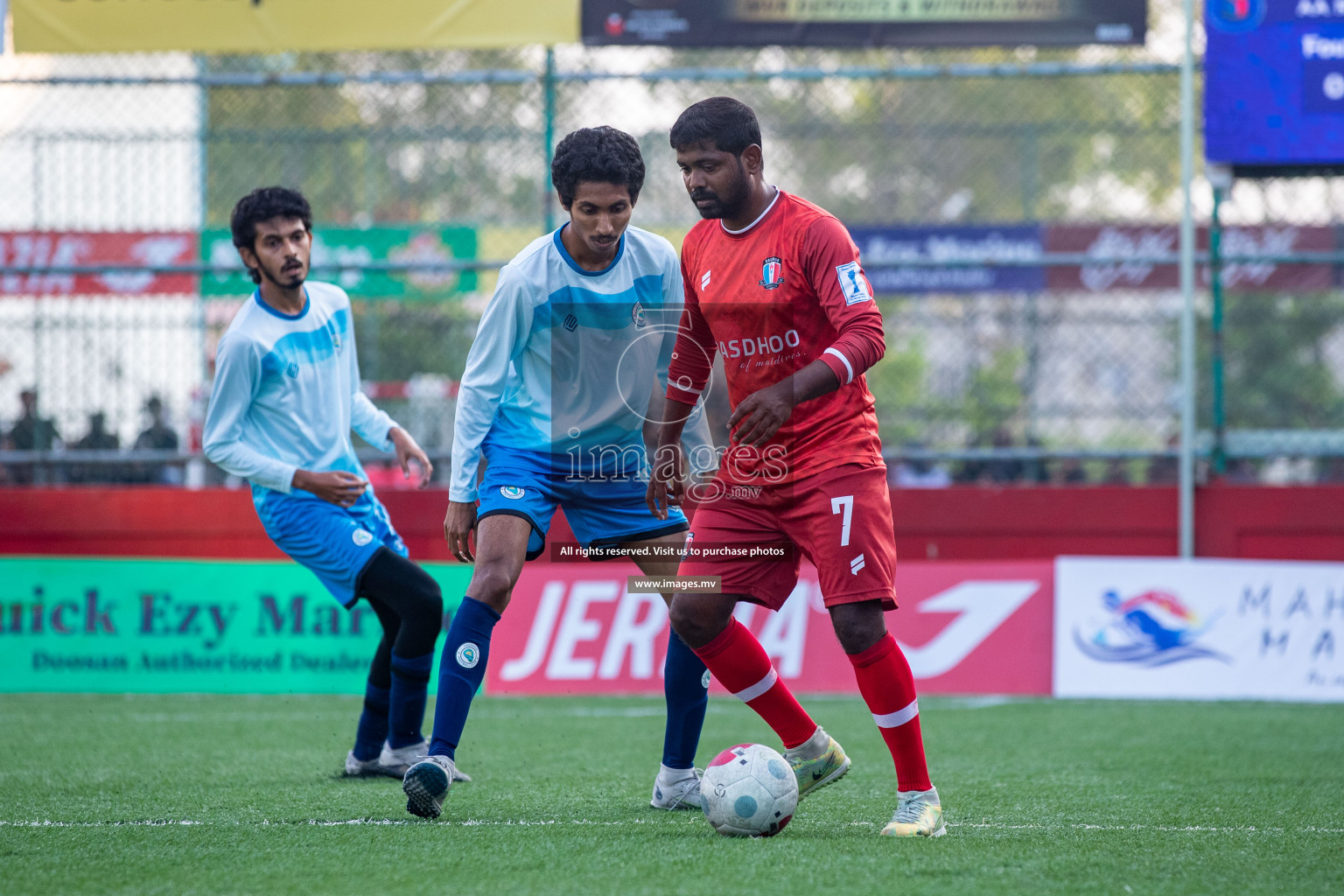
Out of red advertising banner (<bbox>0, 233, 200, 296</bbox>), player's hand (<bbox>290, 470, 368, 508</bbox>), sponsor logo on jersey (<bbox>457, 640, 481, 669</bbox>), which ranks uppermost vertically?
red advertising banner (<bbox>0, 233, 200, 296</bbox>)

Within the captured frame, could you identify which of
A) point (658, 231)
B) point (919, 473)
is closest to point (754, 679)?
point (919, 473)

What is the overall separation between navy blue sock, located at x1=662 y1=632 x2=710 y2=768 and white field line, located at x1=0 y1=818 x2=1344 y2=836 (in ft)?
1.17

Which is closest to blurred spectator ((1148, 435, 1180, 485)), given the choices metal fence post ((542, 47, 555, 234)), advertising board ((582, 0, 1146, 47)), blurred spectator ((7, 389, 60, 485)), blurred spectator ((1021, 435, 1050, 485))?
blurred spectator ((1021, 435, 1050, 485))

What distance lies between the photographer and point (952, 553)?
9328 mm

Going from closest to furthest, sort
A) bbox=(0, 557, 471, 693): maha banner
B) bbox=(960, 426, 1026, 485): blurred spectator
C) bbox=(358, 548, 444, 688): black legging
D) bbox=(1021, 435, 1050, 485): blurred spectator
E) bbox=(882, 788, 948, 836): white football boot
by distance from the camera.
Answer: bbox=(882, 788, 948, 836): white football boot < bbox=(358, 548, 444, 688): black legging < bbox=(0, 557, 471, 693): maha banner < bbox=(1021, 435, 1050, 485): blurred spectator < bbox=(960, 426, 1026, 485): blurred spectator

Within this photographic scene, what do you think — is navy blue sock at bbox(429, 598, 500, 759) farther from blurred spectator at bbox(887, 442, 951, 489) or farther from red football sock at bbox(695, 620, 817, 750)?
blurred spectator at bbox(887, 442, 951, 489)

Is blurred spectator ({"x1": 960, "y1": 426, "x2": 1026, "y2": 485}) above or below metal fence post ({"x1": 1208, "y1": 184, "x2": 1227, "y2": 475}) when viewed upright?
below

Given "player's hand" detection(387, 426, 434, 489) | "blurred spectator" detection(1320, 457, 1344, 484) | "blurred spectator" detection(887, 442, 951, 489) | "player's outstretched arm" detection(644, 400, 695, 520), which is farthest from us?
"blurred spectator" detection(1320, 457, 1344, 484)

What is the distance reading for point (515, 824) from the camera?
4074 millimetres

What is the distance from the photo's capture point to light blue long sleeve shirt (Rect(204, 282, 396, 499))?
525cm

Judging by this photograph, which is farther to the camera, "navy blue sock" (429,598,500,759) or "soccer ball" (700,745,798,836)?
"navy blue sock" (429,598,500,759)

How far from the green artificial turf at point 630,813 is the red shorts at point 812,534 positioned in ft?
2.36

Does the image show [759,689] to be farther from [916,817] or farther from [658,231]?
[658,231]

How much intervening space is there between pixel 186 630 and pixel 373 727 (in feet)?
12.2
